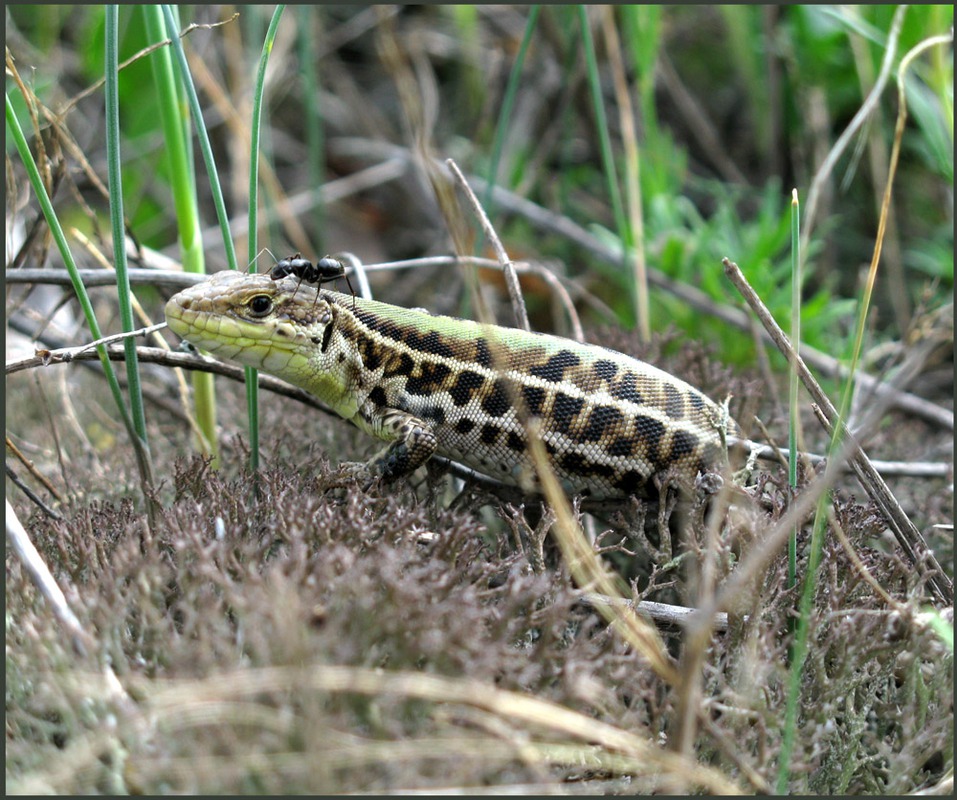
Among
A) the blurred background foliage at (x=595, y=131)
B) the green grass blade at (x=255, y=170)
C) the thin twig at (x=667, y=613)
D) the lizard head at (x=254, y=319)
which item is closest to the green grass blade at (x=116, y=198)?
the lizard head at (x=254, y=319)

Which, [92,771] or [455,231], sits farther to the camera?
[455,231]

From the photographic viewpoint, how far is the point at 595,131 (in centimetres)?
638

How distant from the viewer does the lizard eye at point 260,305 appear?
2.81 meters

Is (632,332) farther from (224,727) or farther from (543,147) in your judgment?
(224,727)

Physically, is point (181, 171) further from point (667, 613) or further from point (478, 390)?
point (667, 613)

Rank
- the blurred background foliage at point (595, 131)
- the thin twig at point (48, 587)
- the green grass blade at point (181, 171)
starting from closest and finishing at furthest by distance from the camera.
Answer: the thin twig at point (48, 587)
the green grass blade at point (181, 171)
the blurred background foliage at point (595, 131)

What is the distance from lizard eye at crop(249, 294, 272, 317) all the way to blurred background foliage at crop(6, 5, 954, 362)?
1.96m

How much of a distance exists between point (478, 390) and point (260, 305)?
72cm

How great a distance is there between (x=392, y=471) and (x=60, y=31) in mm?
5700

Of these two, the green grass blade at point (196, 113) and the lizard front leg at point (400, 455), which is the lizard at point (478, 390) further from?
the green grass blade at point (196, 113)

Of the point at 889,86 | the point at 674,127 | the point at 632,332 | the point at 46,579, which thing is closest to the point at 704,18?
the point at 674,127

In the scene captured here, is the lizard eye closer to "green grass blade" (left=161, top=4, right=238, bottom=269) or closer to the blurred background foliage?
"green grass blade" (left=161, top=4, right=238, bottom=269)

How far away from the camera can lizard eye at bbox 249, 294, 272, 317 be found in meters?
2.81

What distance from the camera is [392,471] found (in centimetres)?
275
